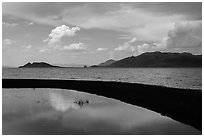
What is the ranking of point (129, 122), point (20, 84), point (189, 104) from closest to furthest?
point (129, 122)
point (189, 104)
point (20, 84)

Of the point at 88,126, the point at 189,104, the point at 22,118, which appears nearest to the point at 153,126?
the point at 88,126

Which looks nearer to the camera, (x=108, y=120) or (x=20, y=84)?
(x=108, y=120)

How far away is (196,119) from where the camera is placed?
820 inches

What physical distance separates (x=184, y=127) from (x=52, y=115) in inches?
501

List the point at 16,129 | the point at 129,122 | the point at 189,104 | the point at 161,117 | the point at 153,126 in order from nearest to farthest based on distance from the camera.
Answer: the point at 16,129 < the point at 153,126 < the point at 129,122 < the point at 161,117 < the point at 189,104

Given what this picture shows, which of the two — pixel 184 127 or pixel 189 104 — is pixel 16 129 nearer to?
pixel 184 127

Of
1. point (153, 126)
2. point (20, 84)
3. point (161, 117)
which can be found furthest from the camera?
point (20, 84)

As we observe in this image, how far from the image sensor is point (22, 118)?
72.9 feet

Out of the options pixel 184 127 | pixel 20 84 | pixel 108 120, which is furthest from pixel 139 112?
pixel 20 84

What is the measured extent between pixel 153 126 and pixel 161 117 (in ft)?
10.5

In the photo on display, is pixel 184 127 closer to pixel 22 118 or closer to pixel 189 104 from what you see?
pixel 189 104

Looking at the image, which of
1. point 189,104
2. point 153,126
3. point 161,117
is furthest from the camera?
point 189,104

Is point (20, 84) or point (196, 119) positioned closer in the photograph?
point (196, 119)

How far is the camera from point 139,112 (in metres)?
25.3
